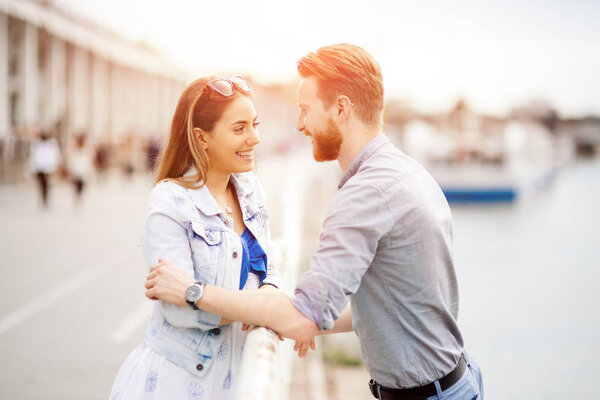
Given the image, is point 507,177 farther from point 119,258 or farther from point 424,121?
point 119,258

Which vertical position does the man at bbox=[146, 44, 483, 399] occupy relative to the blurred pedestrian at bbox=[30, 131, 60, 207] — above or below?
above

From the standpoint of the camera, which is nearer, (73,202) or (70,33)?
(73,202)

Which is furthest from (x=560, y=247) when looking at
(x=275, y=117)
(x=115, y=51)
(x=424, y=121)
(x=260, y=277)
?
(x=275, y=117)

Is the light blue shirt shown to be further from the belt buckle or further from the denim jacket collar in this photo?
the denim jacket collar

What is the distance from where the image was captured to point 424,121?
111000mm

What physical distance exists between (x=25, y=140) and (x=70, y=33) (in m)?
11.2

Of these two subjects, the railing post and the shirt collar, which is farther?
the shirt collar

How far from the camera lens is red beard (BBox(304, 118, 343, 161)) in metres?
2.71

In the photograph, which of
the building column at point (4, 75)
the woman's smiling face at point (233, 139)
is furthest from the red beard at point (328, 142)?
the building column at point (4, 75)

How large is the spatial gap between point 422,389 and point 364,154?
3.25ft

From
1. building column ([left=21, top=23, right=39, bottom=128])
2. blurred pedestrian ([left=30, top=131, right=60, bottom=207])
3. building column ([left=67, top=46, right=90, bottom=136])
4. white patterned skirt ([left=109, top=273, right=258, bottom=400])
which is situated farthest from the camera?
building column ([left=67, top=46, right=90, bottom=136])

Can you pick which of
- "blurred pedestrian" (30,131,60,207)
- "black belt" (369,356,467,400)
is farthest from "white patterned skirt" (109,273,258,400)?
"blurred pedestrian" (30,131,60,207)

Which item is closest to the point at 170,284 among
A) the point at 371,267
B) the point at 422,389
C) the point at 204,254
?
the point at 204,254

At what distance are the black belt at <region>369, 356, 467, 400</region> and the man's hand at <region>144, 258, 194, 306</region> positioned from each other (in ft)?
3.05
